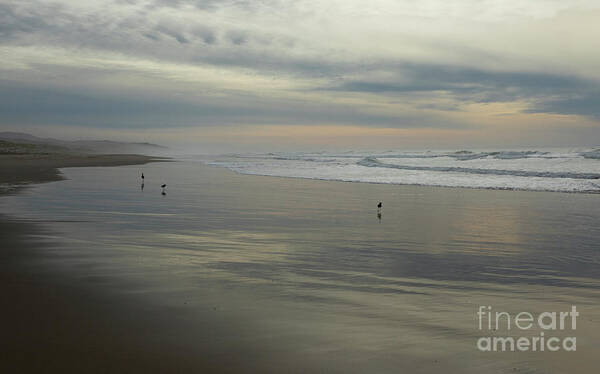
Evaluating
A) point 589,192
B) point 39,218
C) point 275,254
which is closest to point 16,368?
point 275,254

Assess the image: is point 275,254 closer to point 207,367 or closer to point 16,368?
point 207,367

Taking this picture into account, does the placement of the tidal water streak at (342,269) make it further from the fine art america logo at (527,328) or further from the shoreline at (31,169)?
the shoreline at (31,169)

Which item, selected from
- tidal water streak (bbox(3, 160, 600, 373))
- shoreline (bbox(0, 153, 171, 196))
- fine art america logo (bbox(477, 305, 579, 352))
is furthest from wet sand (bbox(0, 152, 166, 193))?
fine art america logo (bbox(477, 305, 579, 352))

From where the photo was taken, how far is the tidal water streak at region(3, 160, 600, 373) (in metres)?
3.91

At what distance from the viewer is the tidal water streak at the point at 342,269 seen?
3906 mm

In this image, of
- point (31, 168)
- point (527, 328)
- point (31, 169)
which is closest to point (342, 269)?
point (527, 328)

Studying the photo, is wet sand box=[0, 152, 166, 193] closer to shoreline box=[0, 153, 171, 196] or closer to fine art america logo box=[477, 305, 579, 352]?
shoreline box=[0, 153, 171, 196]

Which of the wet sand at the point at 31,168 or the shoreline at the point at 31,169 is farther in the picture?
the wet sand at the point at 31,168

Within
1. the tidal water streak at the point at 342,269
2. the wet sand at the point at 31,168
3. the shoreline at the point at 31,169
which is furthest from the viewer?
the wet sand at the point at 31,168

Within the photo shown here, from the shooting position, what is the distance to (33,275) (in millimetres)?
5695

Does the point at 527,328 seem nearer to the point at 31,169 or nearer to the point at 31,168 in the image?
the point at 31,169

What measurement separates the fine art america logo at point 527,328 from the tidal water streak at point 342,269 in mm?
125

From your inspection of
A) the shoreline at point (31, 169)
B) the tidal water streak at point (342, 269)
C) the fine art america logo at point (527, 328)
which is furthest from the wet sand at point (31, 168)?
the fine art america logo at point (527, 328)

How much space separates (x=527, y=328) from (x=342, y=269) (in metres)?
2.72
